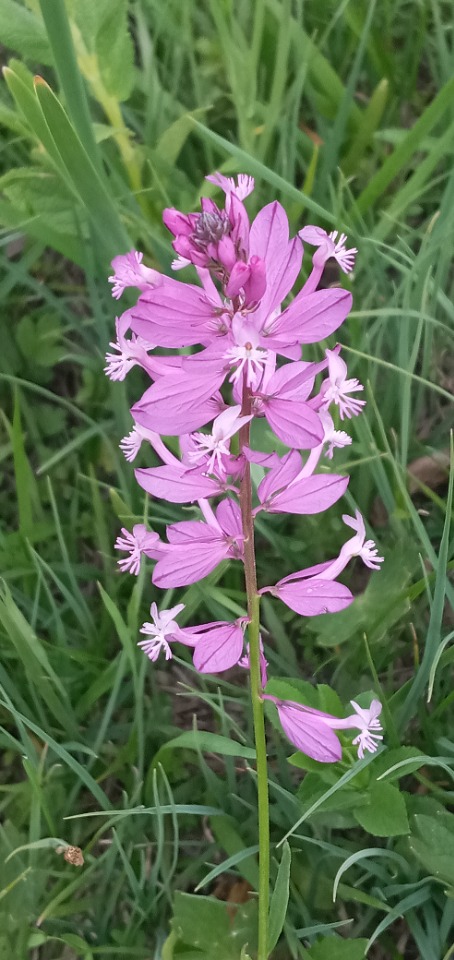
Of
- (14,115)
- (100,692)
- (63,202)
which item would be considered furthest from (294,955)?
(14,115)

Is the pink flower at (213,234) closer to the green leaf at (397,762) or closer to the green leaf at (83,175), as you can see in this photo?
the green leaf at (83,175)

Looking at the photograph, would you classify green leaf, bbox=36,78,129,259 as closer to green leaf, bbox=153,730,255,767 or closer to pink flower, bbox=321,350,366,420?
pink flower, bbox=321,350,366,420

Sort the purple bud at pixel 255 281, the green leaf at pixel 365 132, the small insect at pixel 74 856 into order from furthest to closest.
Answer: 1. the green leaf at pixel 365 132
2. the small insect at pixel 74 856
3. the purple bud at pixel 255 281

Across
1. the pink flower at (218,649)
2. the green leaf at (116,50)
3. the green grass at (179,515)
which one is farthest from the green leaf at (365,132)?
the pink flower at (218,649)

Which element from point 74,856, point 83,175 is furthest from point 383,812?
point 83,175

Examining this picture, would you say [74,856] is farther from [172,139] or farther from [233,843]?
[172,139]
